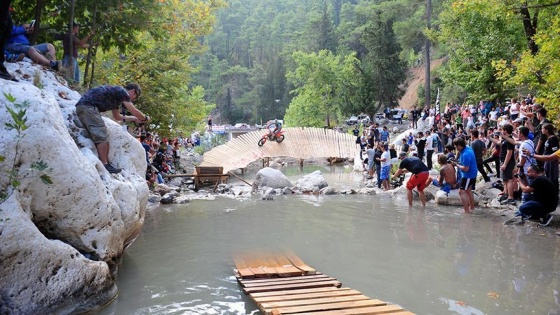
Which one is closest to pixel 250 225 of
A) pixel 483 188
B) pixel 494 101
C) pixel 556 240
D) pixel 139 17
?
pixel 139 17

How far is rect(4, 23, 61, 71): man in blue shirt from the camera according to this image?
7.12 metres

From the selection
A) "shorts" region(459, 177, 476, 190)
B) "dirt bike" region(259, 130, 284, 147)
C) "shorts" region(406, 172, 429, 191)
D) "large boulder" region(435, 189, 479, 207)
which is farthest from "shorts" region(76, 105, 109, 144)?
"dirt bike" region(259, 130, 284, 147)

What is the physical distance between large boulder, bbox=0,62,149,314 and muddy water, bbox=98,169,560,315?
547 mm

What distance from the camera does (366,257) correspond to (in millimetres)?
7387

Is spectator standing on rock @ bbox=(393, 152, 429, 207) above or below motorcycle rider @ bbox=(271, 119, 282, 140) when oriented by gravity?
below

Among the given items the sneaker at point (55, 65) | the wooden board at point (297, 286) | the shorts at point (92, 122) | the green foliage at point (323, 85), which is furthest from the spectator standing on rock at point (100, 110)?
the green foliage at point (323, 85)

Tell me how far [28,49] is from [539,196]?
9274mm

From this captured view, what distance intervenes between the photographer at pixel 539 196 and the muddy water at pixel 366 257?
352 millimetres

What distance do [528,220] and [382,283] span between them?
196 inches

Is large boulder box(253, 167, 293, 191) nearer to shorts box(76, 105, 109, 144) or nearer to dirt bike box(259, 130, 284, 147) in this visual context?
shorts box(76, 105, 109, 144)

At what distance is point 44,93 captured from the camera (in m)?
5.87

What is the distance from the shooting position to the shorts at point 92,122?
21.2 feet

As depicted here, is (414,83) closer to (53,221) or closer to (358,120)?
(358,120)

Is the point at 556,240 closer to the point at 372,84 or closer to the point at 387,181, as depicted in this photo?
the point at 387,181
